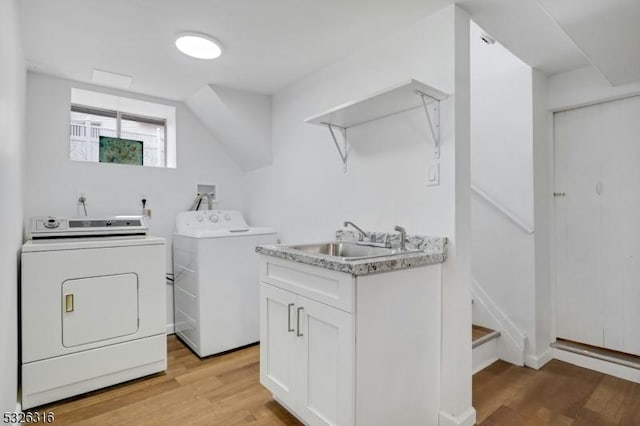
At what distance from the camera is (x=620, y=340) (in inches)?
94.5

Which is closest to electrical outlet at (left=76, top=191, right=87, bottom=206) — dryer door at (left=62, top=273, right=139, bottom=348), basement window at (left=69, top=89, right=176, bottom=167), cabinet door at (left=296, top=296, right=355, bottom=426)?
basement window at (left=69, top=89, right=176, bottom=167)

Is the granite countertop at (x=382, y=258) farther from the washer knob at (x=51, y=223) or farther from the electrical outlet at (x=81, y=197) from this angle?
the electrical outlet at (x=81, y=197)

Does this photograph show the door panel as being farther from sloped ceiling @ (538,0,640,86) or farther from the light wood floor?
sloped ceiling @ (538,0,640,86)

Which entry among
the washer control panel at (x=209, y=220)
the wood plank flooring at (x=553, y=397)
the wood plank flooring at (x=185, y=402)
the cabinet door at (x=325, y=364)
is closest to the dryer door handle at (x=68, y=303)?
the wood plank flooring at (x=185, y=402)

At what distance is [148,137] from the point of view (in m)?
3.23

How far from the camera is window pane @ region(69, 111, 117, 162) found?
9.30 ft

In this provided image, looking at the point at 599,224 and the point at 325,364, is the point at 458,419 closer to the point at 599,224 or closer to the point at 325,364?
the point at 325,364

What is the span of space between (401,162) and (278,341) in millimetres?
1236

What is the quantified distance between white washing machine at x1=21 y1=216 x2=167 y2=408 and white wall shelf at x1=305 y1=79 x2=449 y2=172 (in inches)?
60.1

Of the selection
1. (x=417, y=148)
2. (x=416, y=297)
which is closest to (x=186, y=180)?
(x=417, y=148)

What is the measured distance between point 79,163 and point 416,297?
2794mm

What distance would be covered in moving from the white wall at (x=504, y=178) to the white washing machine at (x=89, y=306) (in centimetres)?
249

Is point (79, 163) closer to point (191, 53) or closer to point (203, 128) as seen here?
point (203, 128)

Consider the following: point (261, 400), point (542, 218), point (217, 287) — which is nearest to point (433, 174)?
point (542, 218)
